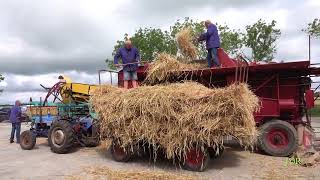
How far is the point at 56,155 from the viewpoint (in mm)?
12078

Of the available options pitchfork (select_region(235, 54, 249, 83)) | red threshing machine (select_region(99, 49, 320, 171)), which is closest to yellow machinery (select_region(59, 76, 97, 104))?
red threshing machine (select_region(99, 49, 320, 171))

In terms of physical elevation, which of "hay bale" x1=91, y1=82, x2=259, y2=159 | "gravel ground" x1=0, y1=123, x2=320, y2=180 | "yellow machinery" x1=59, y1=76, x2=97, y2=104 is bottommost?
"gravel ground" x1=0, y1=123, x2=320, y2=180

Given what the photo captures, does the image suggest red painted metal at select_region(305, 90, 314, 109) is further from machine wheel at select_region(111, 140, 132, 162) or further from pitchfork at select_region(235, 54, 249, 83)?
machine wheel at select_region(111, 140, 132, 162)

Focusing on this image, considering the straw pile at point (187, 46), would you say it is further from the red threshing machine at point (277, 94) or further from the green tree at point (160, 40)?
the green tree at point (160, 40)

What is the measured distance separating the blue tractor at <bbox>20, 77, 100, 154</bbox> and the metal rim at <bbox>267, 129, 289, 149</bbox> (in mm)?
4973

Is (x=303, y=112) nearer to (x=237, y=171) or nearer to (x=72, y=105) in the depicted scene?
(x=237, y=171)

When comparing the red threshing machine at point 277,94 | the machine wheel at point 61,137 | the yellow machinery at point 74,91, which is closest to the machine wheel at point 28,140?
the machine wheel at point 61,137

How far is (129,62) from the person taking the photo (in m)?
12.3

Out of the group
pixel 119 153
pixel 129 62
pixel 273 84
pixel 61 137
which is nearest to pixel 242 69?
pixel 273 84

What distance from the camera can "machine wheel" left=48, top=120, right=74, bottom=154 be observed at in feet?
40.1

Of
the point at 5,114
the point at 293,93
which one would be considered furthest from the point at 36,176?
the point at 5,114

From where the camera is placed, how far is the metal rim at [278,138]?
37.4 ft

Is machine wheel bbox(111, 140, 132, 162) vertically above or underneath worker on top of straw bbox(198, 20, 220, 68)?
underneath

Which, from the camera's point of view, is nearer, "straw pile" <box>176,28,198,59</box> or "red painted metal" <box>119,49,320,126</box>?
"red painted metal" <box>119,49,320,126</box>
